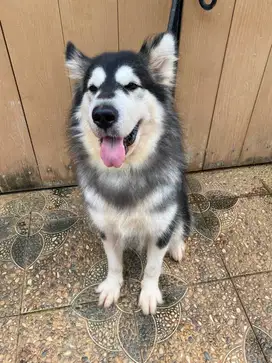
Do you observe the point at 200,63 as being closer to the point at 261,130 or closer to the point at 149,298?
the point at 261,130

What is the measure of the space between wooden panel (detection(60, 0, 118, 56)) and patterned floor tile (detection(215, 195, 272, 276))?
1439 millimetres

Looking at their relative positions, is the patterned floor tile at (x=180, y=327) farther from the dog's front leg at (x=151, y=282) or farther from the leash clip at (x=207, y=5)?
the leash clip at (x=207, y=5)

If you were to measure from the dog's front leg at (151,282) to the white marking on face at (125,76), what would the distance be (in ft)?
2.64

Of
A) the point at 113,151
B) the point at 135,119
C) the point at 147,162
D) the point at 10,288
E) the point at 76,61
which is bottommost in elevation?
the point at 10,288

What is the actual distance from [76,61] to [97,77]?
0.24 metres

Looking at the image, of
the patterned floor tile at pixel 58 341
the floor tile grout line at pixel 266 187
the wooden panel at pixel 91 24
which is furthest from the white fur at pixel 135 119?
the floor tile grout line at pixel 266 187

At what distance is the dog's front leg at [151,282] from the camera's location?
5.11 ft

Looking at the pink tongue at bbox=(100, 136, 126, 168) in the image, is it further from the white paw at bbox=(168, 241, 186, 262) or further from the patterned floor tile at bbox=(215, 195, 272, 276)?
the patterned floor tile at bbox=(215, 195, 272, 276)

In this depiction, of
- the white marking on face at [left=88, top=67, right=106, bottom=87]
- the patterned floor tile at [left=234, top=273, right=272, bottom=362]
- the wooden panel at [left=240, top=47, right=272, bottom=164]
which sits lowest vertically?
the patterned floor tile at [left=234, top=273, right=272, bottom=362]

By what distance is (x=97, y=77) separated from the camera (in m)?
1.24

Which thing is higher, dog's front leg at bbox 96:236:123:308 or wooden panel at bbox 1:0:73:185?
wooden panel at bbox 1:0:73:185

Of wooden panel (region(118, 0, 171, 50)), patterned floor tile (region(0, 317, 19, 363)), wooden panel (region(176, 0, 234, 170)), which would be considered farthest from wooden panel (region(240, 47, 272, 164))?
patterned floor tile (region(0, 317, 19, 363))

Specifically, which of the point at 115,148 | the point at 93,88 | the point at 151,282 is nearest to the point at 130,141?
the point at 115,148

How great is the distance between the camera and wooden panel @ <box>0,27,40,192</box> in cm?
187
